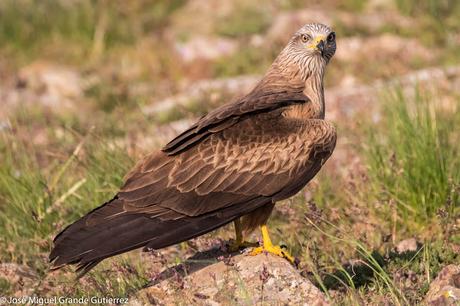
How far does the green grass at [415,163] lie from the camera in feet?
23.3

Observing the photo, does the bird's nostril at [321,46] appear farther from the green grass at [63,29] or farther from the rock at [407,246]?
the green grass at [63,29]

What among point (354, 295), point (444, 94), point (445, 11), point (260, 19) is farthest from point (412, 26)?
point (354, 295)

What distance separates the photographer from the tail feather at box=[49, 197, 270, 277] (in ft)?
17.3

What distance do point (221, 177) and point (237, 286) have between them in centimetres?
78

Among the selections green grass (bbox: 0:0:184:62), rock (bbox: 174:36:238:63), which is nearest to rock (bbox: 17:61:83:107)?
green grass (bbox: 0:0:184:62)

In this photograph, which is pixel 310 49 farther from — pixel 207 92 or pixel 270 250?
pixel 207 92

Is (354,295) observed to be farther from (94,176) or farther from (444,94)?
(444,94)

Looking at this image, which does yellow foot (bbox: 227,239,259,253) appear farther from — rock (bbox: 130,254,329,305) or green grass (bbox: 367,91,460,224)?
green grass (bbox: 367,91,460,224)


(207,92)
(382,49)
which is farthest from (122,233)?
(382,49)

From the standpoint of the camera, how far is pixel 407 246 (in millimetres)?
6820

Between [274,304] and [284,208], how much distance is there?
1.65 metres

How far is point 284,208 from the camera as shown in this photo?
268 inches

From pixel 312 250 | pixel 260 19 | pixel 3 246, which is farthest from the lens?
pixel 260 19

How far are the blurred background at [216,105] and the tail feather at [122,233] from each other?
0.34 meters
